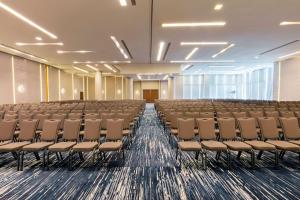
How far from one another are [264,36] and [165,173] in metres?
7.95

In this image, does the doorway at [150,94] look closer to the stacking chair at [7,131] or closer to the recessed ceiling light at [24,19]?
the recessed ceiling light at [24,19]

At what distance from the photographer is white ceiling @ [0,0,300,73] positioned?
18.9 ft

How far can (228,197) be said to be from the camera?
3.09m

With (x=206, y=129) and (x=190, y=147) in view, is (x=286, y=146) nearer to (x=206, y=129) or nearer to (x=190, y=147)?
(x=206, y=129)

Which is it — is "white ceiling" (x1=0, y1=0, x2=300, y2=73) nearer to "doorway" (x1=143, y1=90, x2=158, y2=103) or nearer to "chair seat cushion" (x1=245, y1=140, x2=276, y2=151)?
"chair seat cushion" (x1=245, y1=140, x2=276, y2=151)

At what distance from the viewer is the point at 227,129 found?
488cm

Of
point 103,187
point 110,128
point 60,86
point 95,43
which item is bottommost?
point 103,187

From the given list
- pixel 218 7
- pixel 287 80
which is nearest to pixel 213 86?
pixel 287 80

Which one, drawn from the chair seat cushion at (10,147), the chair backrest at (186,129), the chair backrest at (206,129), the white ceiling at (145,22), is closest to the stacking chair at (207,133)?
the chair backrest at (206,129)

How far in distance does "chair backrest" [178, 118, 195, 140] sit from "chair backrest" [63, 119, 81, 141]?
238cm

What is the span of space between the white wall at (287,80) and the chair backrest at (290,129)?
38.1ft

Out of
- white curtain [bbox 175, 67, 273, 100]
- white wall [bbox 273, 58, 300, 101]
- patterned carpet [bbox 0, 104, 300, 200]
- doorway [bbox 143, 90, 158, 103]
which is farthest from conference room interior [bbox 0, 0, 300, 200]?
doorway [bbox 143, 90, 158, 103]

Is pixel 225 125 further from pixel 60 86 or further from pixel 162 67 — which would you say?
pixel 60 86

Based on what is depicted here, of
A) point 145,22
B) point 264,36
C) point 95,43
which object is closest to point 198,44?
point 264,36
